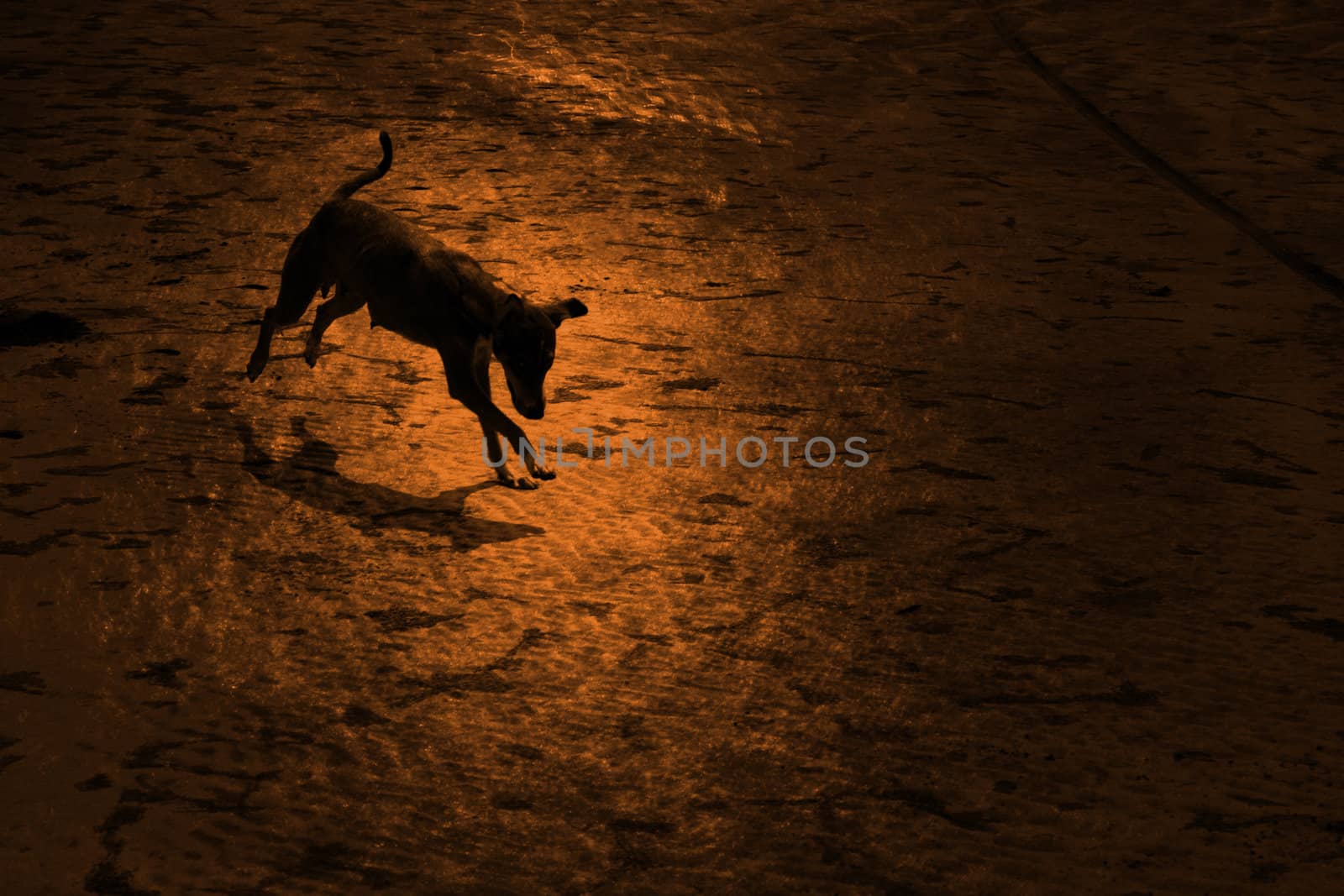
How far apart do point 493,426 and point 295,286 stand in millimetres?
631

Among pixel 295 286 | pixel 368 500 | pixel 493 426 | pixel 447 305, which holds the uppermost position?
pixel 447 305

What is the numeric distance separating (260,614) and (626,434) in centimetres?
101

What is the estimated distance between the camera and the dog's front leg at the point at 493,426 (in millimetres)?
3016

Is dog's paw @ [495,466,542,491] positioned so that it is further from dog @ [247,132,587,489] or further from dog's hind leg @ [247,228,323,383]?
dog's hind leg @ [247,228,323,383]

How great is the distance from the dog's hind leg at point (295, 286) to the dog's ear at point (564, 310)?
1.98ft

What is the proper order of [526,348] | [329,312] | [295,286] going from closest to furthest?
1. [526,348]
2. [295,286]
3. [329,312]

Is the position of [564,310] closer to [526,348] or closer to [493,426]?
[526,348]

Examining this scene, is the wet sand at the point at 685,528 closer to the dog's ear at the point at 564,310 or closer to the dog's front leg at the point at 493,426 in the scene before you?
the dog's front leg at the point at 493,426

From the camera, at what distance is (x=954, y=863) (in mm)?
2072

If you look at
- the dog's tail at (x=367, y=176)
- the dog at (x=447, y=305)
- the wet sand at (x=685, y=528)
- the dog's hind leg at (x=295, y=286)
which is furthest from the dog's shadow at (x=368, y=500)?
the dog's tail at (x=367, y=176)

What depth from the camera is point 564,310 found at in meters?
3.04

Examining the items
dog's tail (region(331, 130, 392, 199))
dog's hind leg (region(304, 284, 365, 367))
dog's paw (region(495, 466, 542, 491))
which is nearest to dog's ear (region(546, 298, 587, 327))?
dog's paw (region(495, 466, 542, 491))

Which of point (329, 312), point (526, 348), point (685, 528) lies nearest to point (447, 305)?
point (526, 348)

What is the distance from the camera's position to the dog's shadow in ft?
9.59
